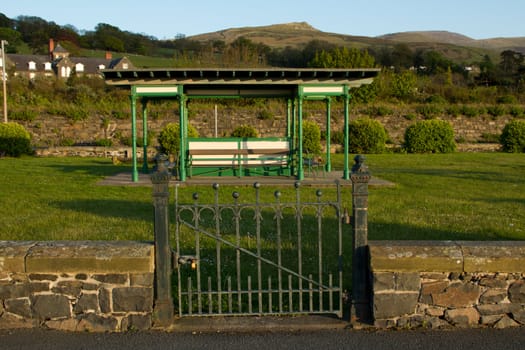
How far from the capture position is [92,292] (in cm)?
470

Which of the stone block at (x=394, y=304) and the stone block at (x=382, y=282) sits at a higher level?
the stone block at (x=382, y=282)

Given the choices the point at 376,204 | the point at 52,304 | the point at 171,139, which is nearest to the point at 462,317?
the point at 52,304

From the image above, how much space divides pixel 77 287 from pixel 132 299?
1.48 ft

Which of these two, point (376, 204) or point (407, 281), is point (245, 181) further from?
point (407, 281)

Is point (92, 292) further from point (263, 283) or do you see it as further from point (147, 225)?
point (147, 225)

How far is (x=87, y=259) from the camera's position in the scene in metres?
4.64

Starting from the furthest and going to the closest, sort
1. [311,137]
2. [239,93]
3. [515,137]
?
[515,137] < [311,137] < [239,93]

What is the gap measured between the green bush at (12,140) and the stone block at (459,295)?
69.5ft

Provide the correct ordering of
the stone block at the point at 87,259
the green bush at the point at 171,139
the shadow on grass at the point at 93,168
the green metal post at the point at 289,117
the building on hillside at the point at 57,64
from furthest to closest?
the building on hillside at the point at 57,64 → the green bush at the point at 171,139 → the shadow on grass at the point at 93,168 → the green metal post at the point at 289,117 → the stone block at the point at 87,259

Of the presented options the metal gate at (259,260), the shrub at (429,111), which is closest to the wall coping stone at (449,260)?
the metal gate at (259,260)

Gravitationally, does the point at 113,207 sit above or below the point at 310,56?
below

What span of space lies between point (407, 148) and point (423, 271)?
2119cm

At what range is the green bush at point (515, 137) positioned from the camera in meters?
25.8

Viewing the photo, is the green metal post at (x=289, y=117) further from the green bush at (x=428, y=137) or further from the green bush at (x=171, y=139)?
the green bush at (x=428, y=137)
